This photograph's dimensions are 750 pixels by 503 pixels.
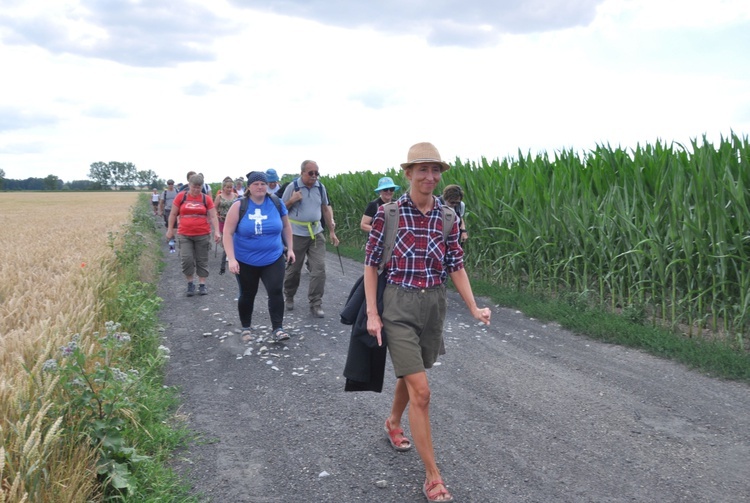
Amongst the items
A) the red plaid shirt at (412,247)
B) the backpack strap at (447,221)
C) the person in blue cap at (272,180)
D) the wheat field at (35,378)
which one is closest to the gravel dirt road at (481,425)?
the wheat field at (35,378)

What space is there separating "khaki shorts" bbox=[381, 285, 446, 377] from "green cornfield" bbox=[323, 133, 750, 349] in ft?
13.7

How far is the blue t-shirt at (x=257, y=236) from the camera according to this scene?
22.6ft

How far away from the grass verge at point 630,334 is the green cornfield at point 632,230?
238 mm

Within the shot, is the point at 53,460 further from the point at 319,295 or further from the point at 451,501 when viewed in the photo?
the point at 319,295

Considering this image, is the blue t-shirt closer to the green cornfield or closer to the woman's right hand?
the woman's right hand

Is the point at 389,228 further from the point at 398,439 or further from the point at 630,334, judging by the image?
the point at 630,334

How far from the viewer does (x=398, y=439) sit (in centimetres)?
428

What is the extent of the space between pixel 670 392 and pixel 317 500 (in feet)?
11.6

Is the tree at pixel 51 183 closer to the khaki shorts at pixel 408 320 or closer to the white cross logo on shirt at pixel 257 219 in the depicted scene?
the white cross logo on shirt at pixel 257 219

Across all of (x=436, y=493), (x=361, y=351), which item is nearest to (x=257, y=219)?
(x=361, y=351)

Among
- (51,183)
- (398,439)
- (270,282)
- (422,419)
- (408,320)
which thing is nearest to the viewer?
(422,419)

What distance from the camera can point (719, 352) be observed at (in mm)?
6102

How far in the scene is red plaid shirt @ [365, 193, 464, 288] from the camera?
3.65 metres

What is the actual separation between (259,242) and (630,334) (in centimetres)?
447
